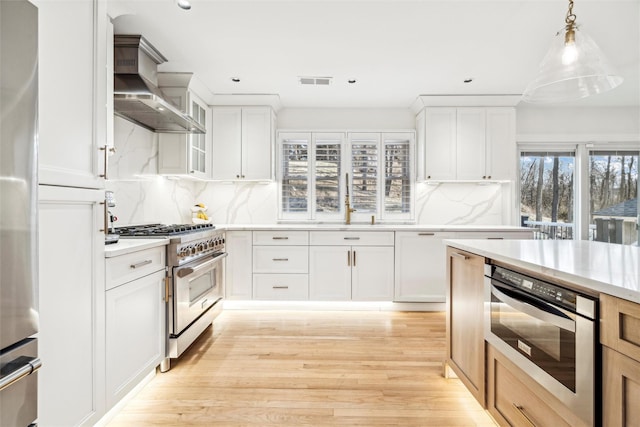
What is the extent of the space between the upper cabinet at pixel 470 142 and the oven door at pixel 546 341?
247 cm

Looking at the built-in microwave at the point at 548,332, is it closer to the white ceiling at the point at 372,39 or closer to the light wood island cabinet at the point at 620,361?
the light wood island cabinet at the point at 620,361

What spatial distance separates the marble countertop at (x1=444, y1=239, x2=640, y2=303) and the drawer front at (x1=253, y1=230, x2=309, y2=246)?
5.94 feet

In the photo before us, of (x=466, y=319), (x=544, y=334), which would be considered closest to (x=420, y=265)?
(x=466, y=319)

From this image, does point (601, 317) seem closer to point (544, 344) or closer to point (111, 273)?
point (544, 344)

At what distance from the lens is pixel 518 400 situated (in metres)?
1.29

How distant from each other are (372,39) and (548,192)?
3239mm

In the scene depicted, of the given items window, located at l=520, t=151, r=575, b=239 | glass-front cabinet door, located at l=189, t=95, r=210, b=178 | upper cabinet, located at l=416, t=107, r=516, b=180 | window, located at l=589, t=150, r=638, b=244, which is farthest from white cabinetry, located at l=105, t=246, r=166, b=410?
window, located at l=589, t=150, r=638, b=244

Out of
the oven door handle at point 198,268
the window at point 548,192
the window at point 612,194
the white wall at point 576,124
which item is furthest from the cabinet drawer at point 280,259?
the window at point 612,194

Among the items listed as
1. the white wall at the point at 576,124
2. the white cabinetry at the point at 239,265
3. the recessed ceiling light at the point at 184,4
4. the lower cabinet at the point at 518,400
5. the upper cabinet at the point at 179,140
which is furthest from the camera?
the white wall at the point at 576,124

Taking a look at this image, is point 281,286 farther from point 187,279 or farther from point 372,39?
point 372,39

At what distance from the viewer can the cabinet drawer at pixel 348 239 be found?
3.39 m

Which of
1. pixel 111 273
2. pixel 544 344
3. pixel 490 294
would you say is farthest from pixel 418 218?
pixel 111 273

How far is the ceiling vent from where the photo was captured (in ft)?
10.1

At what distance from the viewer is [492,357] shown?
1.48 m
